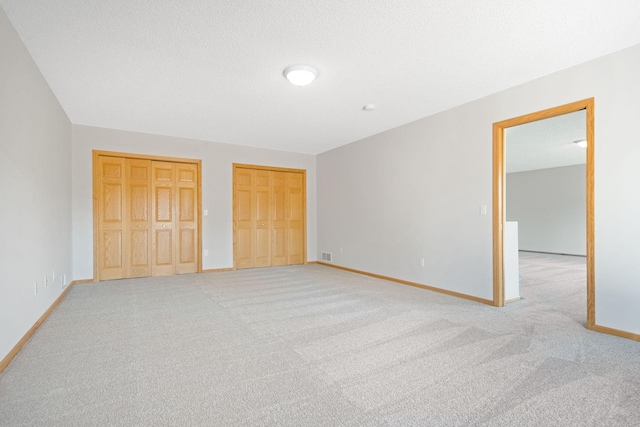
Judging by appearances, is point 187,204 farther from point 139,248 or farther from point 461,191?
point 461,191

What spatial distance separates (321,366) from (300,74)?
249 centimetres

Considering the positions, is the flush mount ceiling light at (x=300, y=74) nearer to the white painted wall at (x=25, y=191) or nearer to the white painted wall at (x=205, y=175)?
the white painted wall at (x=25, y=191)

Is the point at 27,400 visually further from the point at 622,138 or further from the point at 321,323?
the point at 622,138

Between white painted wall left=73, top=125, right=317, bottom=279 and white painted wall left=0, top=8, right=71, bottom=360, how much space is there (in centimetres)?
110

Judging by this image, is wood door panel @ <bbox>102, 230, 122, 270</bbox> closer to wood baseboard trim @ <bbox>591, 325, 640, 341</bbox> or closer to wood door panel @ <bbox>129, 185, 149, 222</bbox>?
wood door panel @ <bbox>129, 185, 149, 222</bbox>

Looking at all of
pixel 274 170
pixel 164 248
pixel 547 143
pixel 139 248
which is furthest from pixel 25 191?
pixel 547 143

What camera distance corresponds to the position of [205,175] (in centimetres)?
568

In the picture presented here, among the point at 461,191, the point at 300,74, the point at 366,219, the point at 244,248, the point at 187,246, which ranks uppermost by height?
the point at 300,74

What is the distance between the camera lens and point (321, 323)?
116 inches

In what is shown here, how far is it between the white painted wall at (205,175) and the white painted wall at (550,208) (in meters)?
6.92

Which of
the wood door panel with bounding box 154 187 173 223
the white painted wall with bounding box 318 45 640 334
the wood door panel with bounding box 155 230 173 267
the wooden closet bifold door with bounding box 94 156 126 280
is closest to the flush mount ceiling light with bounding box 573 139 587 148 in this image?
the white painted wall with bounding box 318 45 640 334

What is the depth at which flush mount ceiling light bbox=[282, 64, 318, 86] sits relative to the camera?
2.89 meters

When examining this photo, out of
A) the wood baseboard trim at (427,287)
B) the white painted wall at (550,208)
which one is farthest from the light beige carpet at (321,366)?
the white painted wall at (550,208)

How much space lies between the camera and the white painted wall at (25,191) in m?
2.14
